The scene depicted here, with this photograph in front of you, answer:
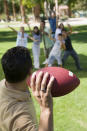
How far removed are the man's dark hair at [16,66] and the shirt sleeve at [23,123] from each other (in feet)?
0.94

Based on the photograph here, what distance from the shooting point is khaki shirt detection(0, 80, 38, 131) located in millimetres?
2061

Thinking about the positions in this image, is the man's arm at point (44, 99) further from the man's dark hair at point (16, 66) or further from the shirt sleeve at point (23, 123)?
the man's dark hair at point (16, 66)

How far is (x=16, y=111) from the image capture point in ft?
6.88

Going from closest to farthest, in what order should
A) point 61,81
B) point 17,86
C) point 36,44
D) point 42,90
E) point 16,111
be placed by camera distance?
point 42,90 < point 16,111 < point 17,86 < point 61,81 < point 36,44

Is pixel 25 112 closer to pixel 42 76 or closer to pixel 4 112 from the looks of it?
pixel 4 112

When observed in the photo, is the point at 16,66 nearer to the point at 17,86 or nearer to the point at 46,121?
the point at 17,86

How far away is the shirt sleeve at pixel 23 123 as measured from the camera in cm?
204

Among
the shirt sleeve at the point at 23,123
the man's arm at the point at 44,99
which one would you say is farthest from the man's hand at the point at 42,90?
the shirt sleeve at the point at 23,123

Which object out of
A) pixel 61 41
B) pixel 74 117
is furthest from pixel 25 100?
pixel 61 41

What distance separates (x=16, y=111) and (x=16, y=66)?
32 cm

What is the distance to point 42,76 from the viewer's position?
6.61 ft

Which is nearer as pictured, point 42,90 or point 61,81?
point 42,90

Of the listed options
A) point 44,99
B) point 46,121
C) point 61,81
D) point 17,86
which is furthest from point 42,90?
point 61,81

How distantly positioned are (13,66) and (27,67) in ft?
0.43
